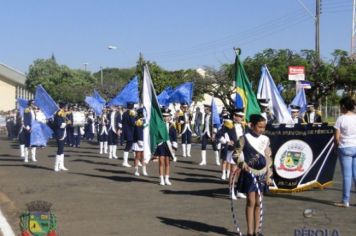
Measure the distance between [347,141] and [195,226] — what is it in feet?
10.3

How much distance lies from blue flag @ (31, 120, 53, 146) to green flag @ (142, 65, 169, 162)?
7.38 m

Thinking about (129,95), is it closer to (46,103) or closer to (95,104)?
(46,103)

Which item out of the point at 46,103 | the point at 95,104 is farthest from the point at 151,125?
the point at 95,104

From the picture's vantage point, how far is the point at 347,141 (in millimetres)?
10289

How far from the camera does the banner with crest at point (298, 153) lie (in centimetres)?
1198

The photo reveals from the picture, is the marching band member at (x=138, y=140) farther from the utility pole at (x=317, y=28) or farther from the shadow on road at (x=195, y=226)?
the utility pole at (x=317, y=28)

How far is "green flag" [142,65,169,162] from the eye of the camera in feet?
44.3

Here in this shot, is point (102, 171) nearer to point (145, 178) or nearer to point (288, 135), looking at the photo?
point (145, 178)

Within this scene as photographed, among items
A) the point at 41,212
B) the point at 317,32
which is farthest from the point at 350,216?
the point at 317,32

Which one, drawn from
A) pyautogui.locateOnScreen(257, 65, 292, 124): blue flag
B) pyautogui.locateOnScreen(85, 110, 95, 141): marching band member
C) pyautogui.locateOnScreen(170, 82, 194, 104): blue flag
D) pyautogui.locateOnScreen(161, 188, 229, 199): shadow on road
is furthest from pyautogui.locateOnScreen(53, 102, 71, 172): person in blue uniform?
pyautogui.locateOnScreen(85, 110, 95, 141): marching band member

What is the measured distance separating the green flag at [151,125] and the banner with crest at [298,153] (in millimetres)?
2663

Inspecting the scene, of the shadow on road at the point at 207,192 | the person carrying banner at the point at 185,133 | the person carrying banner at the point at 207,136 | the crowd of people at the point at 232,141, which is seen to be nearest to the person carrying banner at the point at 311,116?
the crowd of people at the point at 232,141

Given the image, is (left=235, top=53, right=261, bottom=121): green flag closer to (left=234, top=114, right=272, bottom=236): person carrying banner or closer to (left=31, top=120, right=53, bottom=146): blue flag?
(left=234, top=114, right=272, bottom=236): person carrying banner

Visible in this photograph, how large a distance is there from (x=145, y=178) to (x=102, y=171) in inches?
94.8
